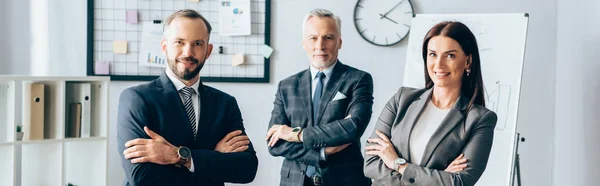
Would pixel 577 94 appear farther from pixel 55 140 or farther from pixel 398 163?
pixel 55 140

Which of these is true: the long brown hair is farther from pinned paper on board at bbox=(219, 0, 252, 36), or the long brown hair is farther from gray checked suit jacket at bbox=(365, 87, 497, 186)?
pinned paper on board at bbox=(219, 0, 252, 36)

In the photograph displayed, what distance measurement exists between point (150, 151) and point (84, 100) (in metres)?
0.83

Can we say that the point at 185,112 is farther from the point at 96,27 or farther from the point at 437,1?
the point at 437,1

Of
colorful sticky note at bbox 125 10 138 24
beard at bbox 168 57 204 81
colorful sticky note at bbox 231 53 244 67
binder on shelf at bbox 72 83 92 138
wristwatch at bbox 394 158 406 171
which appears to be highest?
colorful sticky note at bbox 125 10 138 24

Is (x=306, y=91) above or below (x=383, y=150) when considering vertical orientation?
above

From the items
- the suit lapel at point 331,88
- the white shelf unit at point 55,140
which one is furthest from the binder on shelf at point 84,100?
the suit lapel at point 331,88

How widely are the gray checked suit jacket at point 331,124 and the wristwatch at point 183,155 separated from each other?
628 millimetres

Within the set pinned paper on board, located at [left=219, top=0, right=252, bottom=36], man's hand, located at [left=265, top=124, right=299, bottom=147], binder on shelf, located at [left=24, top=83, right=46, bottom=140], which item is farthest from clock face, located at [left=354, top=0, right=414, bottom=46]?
binder on shelf, located at [left=24, top=83, right=46, bottom=140]

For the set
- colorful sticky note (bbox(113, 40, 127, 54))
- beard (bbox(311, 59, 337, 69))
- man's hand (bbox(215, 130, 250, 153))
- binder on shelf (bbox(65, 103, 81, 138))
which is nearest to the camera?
man's hand (bbox(215, 130, 250, 153))

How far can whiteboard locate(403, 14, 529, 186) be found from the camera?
3.03 metres

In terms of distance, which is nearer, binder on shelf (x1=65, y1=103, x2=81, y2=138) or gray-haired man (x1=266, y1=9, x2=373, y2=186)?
gray-haired man (x1=266, y1=9, x2=373, y2=186)

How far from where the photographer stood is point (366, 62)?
4.15 m

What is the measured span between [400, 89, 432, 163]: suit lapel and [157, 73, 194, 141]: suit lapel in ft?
2.95

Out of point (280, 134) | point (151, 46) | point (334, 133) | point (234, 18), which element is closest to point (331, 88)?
point (334, 133)
